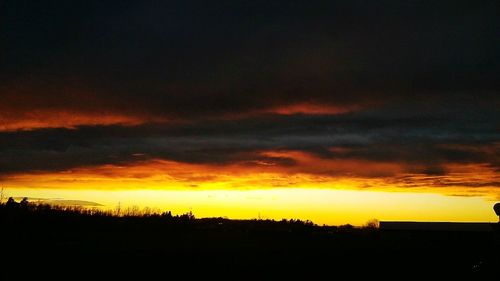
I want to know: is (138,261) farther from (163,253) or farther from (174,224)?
(174,224)

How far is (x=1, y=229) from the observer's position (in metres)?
42.3

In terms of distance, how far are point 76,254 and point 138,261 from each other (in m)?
4.54

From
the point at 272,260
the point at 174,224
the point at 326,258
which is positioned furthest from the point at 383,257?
the point at 174,224

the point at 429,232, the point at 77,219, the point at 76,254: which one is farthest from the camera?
the point at 77,219

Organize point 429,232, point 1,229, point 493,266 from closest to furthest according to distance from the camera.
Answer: point 493,266 → point 1,229 → point 429,232

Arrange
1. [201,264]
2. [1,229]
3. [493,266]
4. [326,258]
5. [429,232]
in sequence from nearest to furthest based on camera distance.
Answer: [493,266], [201,264], [326,258], [1,229], [429,232]

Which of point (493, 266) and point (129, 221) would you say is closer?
point (493, 266)

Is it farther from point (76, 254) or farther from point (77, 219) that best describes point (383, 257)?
point (77, 219)

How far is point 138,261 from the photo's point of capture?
1078 inches

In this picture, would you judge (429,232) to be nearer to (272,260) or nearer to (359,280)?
(272,260)

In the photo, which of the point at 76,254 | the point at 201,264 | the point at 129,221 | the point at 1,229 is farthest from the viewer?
the point at 129,221

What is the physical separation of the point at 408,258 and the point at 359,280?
1186 cm

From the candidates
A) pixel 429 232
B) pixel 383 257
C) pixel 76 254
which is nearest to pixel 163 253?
pixel 76 254

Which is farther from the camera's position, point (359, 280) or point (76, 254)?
point (76, 254)
